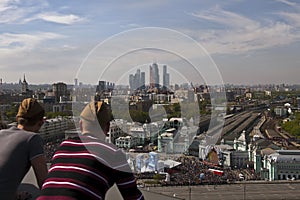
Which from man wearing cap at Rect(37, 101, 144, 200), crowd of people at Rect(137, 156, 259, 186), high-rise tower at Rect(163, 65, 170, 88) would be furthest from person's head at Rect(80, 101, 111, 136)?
crowd of people at Rect(137, 156, 259, 186)

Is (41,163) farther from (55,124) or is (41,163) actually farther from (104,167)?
(55,124)

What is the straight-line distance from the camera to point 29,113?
28.6 inches

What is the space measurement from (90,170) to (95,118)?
104 mm

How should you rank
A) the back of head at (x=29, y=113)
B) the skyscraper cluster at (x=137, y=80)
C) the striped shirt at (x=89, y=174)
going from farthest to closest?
the skyscraper cluster at (x=137, y=80), the back of head at (x=29, y=113), the striped shirt at (x=89, y=174)

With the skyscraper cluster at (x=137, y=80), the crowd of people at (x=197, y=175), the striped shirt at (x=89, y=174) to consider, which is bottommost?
the crowd of people at (x=197, y=175)

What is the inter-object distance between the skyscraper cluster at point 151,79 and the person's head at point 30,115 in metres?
0.34

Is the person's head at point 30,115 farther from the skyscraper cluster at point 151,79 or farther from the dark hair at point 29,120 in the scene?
the skyscraper cluster at point 151,79

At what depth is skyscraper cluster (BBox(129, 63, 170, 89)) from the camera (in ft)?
3.48

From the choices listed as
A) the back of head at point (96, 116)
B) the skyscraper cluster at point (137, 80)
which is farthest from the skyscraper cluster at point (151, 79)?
the back of head at point (96, 116)

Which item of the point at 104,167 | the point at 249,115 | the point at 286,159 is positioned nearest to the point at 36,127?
the point at 104,167

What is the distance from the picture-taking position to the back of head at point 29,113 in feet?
2.38

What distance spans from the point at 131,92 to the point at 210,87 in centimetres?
24

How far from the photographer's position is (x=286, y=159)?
1048 centimetres

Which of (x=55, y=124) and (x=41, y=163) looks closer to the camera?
(x=41, y=163)
